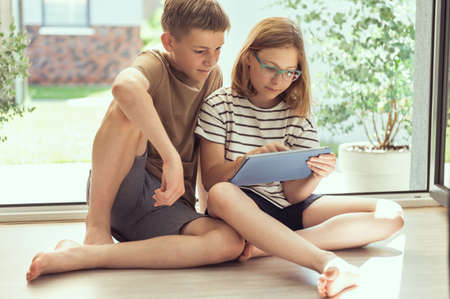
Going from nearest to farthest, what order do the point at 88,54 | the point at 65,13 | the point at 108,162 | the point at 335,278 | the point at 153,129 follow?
the point at 335,278, the point at 153,129, the point at 108,162, the point at 65,13, the point at 88,54

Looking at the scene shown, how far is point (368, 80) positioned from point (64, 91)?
147 centimetres

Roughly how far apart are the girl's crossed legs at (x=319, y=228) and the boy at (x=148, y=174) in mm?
77

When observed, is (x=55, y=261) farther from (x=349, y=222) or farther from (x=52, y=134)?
(x=52, y=134)

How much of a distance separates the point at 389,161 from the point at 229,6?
2.89ft

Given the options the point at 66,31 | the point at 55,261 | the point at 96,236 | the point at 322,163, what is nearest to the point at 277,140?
the point at 322,163

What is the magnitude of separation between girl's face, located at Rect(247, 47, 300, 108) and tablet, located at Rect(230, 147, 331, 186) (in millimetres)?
211

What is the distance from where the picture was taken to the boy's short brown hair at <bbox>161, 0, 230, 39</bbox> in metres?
1.45

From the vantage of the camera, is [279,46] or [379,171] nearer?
[279,46]

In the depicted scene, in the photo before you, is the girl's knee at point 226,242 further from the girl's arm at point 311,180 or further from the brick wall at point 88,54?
the brick wall at point 88,54

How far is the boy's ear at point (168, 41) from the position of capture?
1501mm

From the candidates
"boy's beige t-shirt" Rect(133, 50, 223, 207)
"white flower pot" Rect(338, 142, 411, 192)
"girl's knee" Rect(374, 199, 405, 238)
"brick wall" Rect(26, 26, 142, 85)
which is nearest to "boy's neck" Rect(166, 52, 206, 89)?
"boy's beige t-shirt" Rect(133, 50, 223, 207)

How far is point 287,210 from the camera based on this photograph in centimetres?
160

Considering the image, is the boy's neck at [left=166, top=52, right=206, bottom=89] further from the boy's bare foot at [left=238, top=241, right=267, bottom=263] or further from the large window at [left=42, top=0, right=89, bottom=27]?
the large window at [left=42, top=0, right=89, bottom=27]

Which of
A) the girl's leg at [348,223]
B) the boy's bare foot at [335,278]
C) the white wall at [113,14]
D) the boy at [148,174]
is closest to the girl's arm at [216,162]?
the boy at [148,174]
